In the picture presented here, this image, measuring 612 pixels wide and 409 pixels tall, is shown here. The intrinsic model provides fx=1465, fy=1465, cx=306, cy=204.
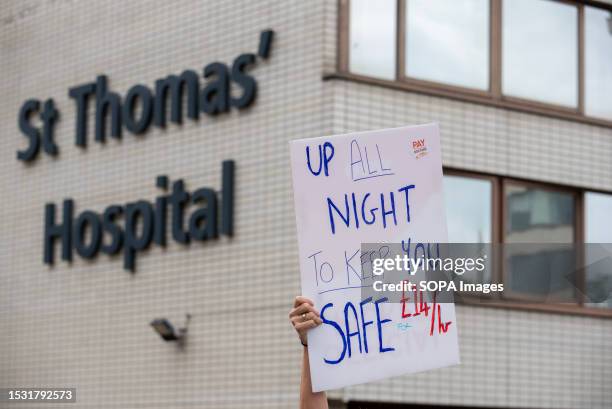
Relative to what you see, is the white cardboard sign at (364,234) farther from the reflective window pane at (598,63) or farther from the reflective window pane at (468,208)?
the reflective window pane at (598,63)

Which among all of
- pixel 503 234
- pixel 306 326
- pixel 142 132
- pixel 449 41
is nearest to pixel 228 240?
pixel 142 132

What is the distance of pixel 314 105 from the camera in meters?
13.8

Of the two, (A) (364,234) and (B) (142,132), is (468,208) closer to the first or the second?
(B) (142,132)

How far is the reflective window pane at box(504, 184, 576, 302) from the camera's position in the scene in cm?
1434

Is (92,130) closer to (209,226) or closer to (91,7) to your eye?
(91,7)

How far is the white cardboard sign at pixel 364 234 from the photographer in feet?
14.4

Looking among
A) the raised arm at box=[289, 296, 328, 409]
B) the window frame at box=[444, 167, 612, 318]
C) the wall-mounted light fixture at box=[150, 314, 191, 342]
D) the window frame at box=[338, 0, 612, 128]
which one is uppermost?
the window frame at box=[338, 0, 612, 128]

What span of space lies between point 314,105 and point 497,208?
216cm

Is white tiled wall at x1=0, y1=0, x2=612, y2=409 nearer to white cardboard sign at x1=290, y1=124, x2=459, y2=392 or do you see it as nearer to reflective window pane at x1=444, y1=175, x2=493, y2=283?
reflective window pane at x1=444, y1=175, x2=493, y2=283

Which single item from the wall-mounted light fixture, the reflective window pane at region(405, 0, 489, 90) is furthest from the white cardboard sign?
the wall-mounted light fixture

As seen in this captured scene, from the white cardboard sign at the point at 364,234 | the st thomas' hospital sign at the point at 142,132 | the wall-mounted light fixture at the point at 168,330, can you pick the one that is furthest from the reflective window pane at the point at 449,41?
the white cardboard sign at the point at 364,234

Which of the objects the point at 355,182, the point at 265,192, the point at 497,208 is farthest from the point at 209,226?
the point at 355,182

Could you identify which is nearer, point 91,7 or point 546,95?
point 546,95

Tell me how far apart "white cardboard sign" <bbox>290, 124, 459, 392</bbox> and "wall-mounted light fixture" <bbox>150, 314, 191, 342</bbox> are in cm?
1030
